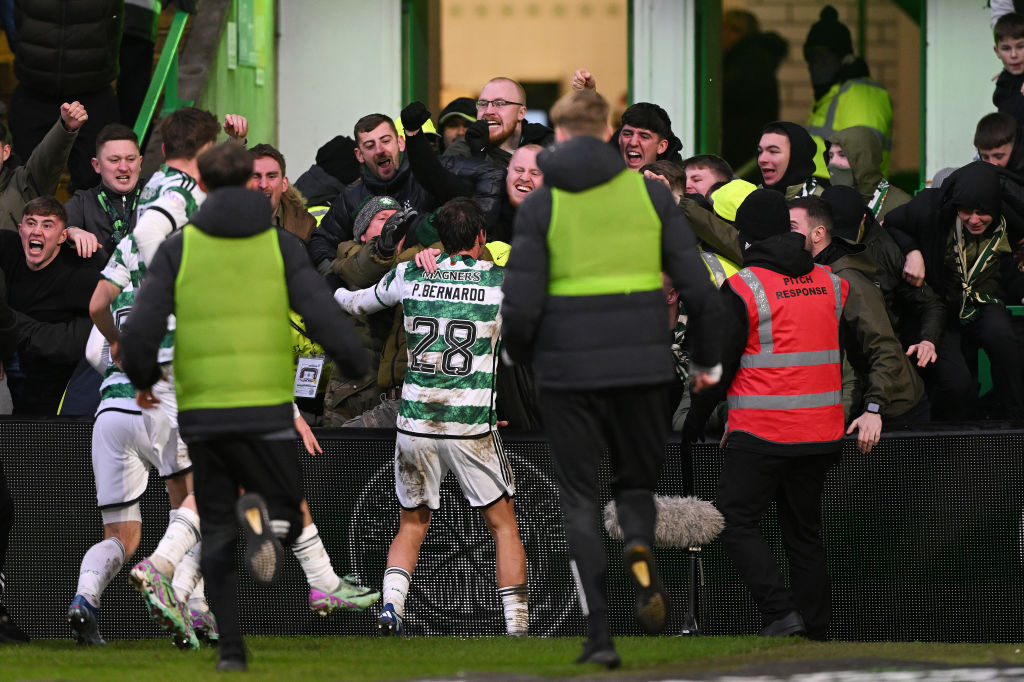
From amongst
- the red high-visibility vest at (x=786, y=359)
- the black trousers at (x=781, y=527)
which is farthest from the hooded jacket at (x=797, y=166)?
the black trousers at (x=781, y=527)

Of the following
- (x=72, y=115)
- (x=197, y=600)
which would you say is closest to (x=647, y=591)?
(x=197, y=600)

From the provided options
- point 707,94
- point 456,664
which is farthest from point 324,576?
point 707,94

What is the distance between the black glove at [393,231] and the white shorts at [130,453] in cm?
170

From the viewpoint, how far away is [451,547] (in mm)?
8750

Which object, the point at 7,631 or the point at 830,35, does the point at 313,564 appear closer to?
the point at 7,631

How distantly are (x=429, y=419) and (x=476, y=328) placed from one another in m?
0.47

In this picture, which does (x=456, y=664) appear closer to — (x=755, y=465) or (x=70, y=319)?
(x=755, y=465)

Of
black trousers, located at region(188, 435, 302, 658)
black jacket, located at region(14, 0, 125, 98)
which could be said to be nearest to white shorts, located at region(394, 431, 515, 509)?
black trousers, located at region(188, 435, 302, 658)

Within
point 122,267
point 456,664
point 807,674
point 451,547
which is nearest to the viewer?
point 807,674

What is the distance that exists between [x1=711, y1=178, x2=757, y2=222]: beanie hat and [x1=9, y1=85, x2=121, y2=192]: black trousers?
12.5ft

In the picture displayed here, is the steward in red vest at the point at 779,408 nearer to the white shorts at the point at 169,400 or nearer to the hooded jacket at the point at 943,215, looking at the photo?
the hooded jacket at the point at 943,215

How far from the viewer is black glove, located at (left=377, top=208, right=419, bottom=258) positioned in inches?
349

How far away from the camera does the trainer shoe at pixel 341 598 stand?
7.31 m

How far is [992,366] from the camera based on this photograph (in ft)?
29.8
